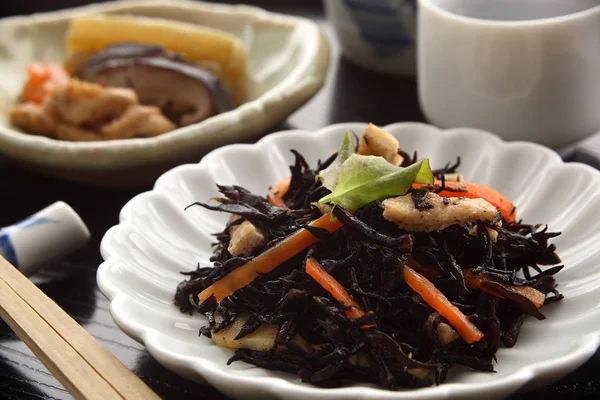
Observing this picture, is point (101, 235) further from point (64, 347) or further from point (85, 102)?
point (64, 347)

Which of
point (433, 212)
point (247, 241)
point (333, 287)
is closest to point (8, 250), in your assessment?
point (247, 241)

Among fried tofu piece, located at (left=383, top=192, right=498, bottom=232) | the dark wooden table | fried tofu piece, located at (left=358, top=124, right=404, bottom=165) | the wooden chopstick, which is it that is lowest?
the dark wooden table

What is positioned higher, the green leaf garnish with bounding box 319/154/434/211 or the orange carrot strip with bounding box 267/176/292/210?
the green leaf garnish with bounding box 319/154/434/211

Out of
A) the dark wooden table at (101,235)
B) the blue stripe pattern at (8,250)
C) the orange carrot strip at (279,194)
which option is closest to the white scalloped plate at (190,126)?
the dark wooden table at (101,235)

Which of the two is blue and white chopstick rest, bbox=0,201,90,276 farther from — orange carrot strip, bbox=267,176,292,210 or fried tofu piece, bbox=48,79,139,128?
fried tofu piece, bbox=48,79,139,128

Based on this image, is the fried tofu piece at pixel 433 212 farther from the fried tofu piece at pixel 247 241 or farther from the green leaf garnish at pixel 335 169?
the fried tofu piece at pixel 247 241

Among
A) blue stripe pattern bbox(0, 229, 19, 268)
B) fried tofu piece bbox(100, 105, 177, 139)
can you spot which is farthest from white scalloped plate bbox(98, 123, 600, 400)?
fried tofu piece bbox(100, 105, 177, 139)
